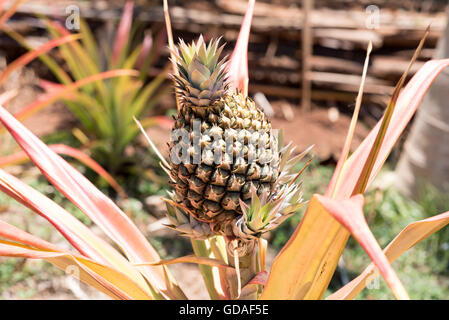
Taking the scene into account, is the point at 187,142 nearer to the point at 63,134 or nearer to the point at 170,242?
the point at 170,242

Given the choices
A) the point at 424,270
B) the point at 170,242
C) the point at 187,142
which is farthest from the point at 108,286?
the point at 424,270

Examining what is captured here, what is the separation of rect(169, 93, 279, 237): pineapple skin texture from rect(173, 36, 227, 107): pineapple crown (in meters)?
0.02

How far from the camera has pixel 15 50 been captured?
144 inches

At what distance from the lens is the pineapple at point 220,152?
80 cm

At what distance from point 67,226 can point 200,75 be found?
0.43 metres

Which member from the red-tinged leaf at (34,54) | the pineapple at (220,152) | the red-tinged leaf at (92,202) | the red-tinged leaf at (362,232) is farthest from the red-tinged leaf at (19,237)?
the red-tinged leaf at (34,54)

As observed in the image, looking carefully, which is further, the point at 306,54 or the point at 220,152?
the point at 306,54

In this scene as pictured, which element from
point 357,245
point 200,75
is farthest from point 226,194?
point 357,245

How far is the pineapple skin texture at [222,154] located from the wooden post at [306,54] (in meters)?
2.43

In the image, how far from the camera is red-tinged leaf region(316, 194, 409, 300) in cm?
53

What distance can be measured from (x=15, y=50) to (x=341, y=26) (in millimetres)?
2754

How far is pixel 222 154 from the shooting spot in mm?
816

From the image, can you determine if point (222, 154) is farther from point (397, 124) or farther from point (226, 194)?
point (397, 124)

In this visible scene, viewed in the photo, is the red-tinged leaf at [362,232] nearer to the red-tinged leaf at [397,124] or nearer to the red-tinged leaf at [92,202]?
the red-tinged leaf at [397,124]
